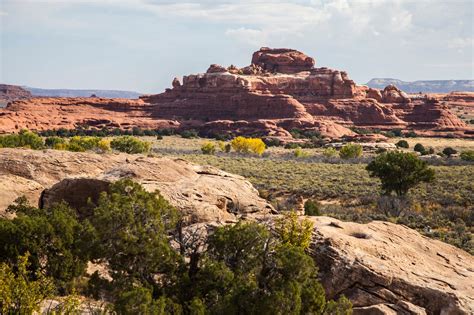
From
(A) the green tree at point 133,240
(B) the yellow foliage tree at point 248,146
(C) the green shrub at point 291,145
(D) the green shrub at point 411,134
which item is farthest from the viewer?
(D) the green shrub at point 411,134

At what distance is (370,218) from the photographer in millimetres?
27531

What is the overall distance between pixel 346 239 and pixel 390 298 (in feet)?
6.79

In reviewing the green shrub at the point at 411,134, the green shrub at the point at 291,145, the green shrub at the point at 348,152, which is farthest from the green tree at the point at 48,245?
the green shrub at the point at 411,134

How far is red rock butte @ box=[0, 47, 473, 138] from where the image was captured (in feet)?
348

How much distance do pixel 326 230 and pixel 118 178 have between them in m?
7.47

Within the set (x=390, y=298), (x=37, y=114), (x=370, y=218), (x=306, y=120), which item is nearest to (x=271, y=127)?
(x=306, y=120)

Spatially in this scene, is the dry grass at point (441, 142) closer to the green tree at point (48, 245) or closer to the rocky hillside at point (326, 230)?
the rocky hillside at point (326, 230)

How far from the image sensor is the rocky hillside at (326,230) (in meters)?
12.9

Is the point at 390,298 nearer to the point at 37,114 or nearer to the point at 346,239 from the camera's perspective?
the point at 346,239

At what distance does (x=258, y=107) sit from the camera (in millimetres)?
110000

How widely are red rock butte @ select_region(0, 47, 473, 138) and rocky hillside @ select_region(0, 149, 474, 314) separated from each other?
79.5 m

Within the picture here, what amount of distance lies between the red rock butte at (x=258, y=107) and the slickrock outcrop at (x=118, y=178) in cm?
7908

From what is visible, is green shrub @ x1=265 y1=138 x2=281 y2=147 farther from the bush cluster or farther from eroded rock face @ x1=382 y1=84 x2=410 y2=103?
the bush cluster

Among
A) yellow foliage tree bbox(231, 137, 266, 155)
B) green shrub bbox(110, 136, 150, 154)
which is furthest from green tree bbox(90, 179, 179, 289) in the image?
yellow foliage tree bbox(231, 137, 266, 155)
